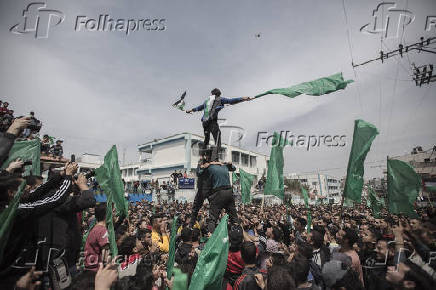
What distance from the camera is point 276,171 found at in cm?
995

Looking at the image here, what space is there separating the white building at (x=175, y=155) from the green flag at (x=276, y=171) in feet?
85.0

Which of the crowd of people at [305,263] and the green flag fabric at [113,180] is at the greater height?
the green flag fabric at [113,180]

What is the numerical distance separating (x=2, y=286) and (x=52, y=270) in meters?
0.74

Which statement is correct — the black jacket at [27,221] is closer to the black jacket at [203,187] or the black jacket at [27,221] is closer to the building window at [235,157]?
the black jacket at [203,187]

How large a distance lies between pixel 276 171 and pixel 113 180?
724cm

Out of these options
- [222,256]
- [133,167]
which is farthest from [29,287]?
[133,167]

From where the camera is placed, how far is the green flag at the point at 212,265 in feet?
8.20

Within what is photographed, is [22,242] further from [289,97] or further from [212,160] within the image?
[289,97]

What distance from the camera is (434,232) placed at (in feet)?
11.1

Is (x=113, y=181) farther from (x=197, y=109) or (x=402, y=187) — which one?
(x=402, y=187)

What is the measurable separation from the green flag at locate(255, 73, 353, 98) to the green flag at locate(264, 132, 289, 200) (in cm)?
513

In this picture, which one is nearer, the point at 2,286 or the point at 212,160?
the point at 2,286

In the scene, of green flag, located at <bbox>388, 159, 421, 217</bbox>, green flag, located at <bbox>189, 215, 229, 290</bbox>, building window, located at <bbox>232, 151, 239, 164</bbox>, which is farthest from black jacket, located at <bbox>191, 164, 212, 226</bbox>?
building window, located at <bbox>232, 151, 239, 164</bbox>

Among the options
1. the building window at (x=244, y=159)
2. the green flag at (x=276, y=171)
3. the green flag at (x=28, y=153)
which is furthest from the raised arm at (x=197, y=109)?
the building window at (x=244, y=159)
